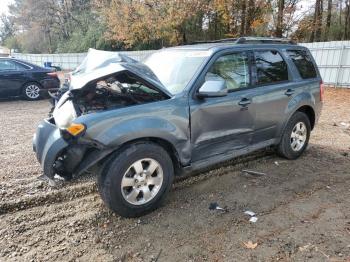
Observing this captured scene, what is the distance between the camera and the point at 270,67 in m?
4.57

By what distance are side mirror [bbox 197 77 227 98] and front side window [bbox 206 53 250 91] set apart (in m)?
0.29

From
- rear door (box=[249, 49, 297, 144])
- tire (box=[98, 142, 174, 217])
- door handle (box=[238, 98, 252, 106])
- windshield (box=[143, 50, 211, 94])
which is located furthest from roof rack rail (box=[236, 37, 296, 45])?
tire (box=[98, 142, 174, 217])

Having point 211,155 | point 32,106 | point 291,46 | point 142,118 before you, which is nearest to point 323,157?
point 291,46

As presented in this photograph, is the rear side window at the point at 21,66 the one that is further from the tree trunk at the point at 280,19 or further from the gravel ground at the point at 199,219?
the tree trunk at the point at 280,19

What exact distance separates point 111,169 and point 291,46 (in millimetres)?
3512

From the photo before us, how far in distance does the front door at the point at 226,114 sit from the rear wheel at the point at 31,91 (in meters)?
8.61

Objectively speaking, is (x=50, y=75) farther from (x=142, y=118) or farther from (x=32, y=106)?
(x=142, y=118)

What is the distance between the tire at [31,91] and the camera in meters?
10.6

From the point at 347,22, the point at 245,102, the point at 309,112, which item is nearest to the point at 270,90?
the point at 245,102

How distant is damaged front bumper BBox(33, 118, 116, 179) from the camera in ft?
10.1

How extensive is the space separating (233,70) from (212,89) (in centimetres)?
77

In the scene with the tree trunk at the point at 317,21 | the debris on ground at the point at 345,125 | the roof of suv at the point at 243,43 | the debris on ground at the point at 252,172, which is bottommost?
the debris on ground at the point at 345,125

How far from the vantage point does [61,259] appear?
2811 millimetres

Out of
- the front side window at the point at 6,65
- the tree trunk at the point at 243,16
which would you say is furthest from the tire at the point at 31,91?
the tree trunk at the point at 243,16
